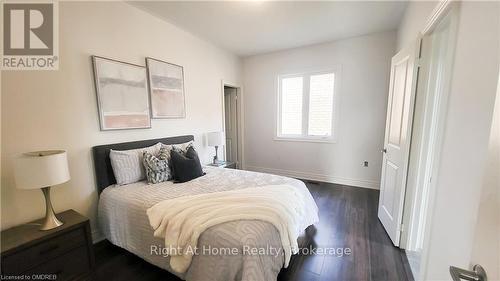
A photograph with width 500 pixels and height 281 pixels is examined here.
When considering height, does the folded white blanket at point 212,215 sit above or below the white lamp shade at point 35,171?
below

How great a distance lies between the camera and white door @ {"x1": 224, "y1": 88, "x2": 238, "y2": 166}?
466 centimetres

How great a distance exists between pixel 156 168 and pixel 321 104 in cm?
313

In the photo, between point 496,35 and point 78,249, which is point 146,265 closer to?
point 78,249

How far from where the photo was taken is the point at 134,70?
8.04 feet

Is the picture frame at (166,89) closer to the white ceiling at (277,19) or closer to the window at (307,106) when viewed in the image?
the white ceiling at (277,19)

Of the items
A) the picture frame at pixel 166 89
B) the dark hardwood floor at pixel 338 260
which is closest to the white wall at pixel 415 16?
the dark hardwood floor at pixel 338 260

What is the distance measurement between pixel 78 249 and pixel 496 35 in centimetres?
284

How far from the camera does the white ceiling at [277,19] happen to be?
2412mm

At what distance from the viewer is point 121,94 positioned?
91.7 inches

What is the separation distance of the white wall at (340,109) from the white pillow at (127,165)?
277cm

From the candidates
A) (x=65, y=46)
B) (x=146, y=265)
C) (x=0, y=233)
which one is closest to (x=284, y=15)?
(x=65, y=46)

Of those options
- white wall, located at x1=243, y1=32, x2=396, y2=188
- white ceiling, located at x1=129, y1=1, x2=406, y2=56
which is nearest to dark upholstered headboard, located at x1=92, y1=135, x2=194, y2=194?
white ceiling, located at x1=129, y1=1, x2=406, y2=56

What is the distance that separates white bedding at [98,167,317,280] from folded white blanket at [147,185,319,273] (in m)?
0.05

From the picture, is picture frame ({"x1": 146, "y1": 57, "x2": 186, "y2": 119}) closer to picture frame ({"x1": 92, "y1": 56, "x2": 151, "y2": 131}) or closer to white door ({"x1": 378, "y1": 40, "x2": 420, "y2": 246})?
picture frame ({"x1": 92, "y1": 56, "x2": 151, "y2": 131})
